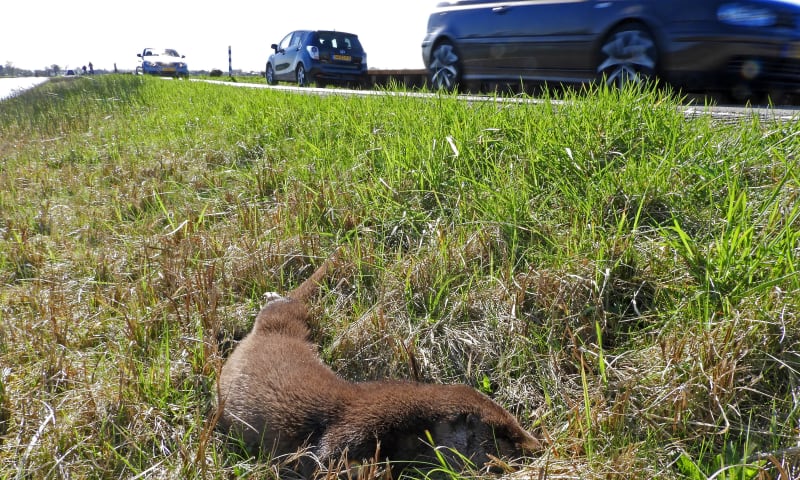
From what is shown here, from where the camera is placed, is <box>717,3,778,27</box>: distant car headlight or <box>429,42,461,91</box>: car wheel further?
<box>429,42,461,91</box>: car wheel

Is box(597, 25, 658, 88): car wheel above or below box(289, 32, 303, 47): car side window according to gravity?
below

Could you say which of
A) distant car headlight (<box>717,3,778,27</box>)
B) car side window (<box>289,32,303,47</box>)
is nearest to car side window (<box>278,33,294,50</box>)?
car side window (<box>289,32,303,47</box>)

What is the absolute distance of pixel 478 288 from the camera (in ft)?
8.37

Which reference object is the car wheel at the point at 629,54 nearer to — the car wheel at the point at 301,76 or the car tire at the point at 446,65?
the car tire at the point at 446,65

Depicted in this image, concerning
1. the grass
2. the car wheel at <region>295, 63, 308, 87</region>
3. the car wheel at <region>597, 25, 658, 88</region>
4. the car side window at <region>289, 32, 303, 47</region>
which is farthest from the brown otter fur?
the car side window at <region>289, 32, 303, 47</region>

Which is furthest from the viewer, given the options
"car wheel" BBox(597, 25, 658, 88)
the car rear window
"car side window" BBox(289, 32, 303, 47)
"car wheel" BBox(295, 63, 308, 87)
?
"car side window" BBox(289, 32, 303, 47)

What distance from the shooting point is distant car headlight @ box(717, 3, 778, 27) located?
5.13 m

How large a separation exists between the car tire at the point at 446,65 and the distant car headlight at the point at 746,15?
358 centimetres

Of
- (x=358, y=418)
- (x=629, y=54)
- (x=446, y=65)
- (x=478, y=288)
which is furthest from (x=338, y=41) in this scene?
(x=358, y=418)

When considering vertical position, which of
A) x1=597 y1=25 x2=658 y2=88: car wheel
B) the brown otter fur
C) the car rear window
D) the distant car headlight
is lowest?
the brown otter fur

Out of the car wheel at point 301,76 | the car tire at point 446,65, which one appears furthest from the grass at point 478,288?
the car wheel at point 301,76

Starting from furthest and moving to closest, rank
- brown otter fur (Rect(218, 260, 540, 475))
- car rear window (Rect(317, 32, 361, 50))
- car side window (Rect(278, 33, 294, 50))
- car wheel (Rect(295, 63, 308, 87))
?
1. car side window (Rect(278, 33, 294, 50))
2. car wheel (Rect(295, 63, 308, 87))
3. car rear window (Rect(317, 32, 361, 50))
4. brown otter fur (Rect(218, 260, 540, 475))

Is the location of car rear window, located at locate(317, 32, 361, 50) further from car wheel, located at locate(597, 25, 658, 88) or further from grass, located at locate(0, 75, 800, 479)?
grass, located at locate(0, 75, 800, 479)

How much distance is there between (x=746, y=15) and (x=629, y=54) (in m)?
1.13
